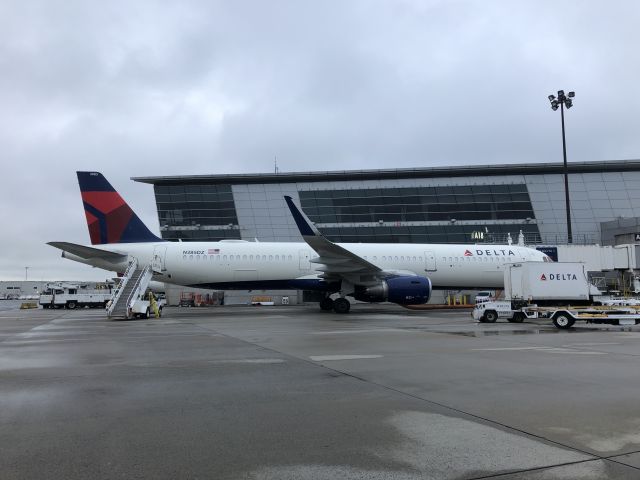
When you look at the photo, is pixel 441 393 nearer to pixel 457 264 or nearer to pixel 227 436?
pixel 227 436

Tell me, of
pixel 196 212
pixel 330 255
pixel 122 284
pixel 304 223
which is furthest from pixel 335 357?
pixel 196 212

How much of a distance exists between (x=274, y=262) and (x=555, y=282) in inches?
529

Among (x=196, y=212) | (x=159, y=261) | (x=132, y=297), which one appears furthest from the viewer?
(x=196, y=212)

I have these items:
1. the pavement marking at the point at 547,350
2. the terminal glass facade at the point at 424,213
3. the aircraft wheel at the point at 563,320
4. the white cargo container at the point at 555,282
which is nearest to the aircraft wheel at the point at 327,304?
the white cargo container at the point at 555,282

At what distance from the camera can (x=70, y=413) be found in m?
5.43

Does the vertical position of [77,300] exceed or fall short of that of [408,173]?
it falls short

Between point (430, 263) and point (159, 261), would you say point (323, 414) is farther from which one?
point (430, 263)

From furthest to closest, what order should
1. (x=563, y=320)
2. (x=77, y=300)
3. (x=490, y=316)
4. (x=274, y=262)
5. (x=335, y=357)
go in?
(x=77, y=300)
(x=274, y=262)
(x=490, y=316)
(x=563, y=320)
(x=335, y=357)

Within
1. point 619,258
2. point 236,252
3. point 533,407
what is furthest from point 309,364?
point 619,258

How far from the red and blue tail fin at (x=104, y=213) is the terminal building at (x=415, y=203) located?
31193mm

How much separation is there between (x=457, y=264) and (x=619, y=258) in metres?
8.25

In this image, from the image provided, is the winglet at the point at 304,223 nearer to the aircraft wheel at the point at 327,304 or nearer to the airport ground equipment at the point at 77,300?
the aircraft wheel at the point at 327,304

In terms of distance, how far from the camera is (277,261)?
26.2m

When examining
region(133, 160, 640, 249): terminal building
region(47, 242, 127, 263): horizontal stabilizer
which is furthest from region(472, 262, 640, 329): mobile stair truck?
region(133, 160, 640, 249): terminal building
